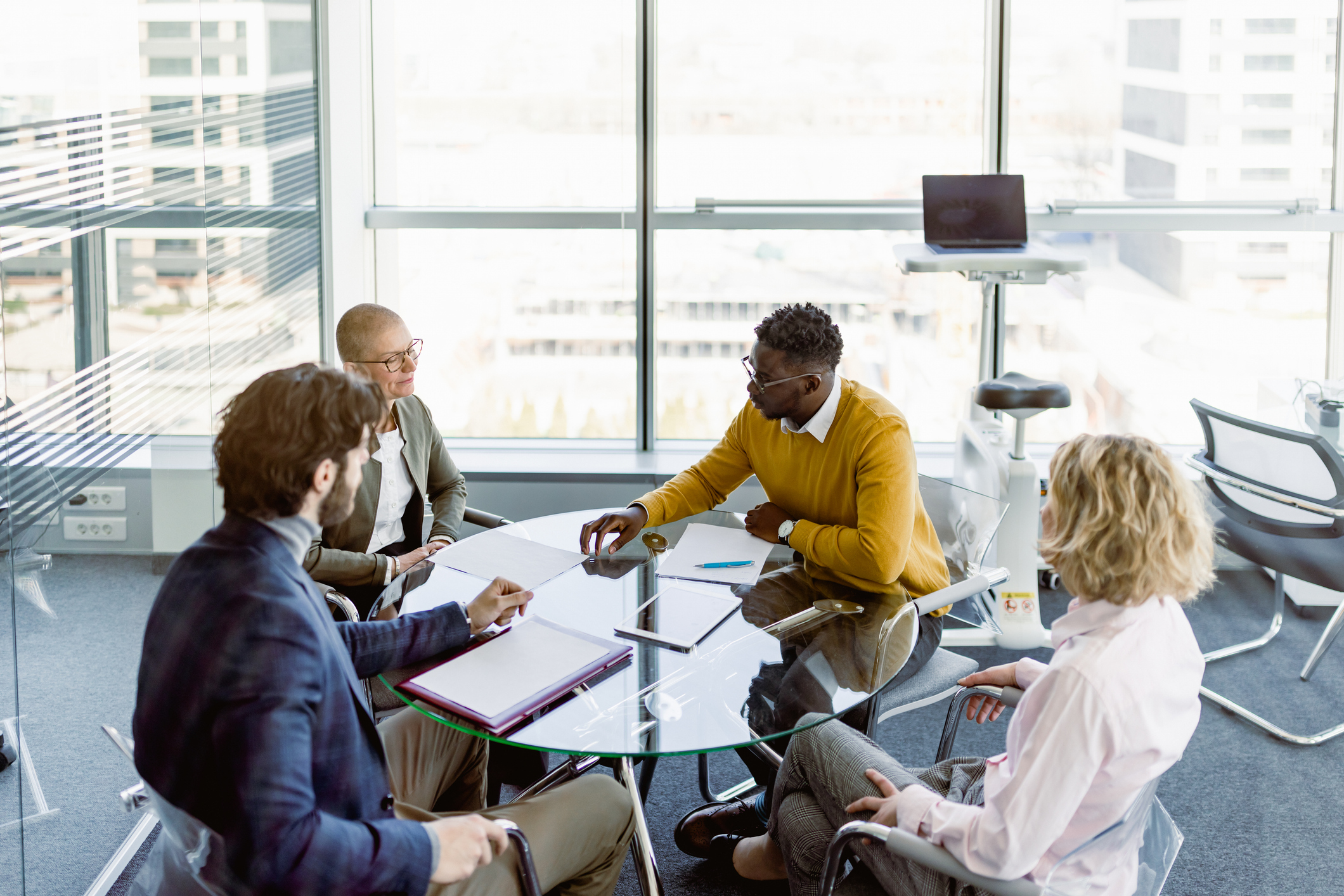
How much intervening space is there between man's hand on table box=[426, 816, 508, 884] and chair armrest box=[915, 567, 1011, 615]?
1.10 metres

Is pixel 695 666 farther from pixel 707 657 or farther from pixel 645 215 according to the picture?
pixel 645 215

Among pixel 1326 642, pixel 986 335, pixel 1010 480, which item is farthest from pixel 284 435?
pixel 1326 642

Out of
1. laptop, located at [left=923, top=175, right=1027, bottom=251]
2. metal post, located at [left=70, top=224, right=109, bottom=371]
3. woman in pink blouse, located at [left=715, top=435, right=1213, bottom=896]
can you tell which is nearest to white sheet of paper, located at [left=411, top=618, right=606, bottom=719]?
woman in pink blouse, located at [left=715, top=435, right=1213, bottom=896]

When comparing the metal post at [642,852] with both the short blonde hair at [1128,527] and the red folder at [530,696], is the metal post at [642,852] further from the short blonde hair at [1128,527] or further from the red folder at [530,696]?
the short blonde hair at [1128,527]

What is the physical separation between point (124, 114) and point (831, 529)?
6.19 feet

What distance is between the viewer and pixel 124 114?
263 centimetres

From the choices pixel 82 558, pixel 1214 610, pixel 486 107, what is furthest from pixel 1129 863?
pixel 486 107

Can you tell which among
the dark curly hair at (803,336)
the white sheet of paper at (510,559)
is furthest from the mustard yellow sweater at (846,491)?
the white sheet of paper at (510,559)

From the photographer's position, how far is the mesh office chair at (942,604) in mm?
2303

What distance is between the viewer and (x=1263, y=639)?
3852 mm

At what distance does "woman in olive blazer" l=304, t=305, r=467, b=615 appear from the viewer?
2.67m

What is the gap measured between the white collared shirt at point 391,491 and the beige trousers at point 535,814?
79cm

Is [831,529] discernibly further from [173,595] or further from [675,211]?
[675,211]

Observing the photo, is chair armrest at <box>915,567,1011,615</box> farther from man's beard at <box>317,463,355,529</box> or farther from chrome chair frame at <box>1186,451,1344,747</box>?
man's beard at <box>317,463,355,529</box>
